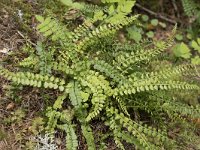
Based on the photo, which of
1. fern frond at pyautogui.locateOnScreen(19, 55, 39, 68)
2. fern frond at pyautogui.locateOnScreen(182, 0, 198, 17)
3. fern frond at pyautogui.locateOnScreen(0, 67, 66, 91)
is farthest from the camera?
fern frond at pyautogui.locateOnScreen(182, 0, 198, 17)

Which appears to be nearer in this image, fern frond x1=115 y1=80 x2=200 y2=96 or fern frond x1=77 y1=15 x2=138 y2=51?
fern frond x1=115 y1=80 x2=200 y2=96

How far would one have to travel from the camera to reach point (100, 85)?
384 cm

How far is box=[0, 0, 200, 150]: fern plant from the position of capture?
374 centimetres

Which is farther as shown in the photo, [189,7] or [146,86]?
[189,7]

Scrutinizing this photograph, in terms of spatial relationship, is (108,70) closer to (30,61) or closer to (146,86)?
(146,86)

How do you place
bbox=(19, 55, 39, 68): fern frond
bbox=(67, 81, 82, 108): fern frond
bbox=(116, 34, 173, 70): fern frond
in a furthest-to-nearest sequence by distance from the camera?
1. bbox=(116, 34, 173, 70): fern frond
2. bbox=(19, 55, 39, 68): fern frond
3. bbox=(67, 81, 82, 108): fern frond

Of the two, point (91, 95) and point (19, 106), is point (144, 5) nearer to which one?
point (91, 95)

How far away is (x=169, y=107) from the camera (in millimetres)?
3971

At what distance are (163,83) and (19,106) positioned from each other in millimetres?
1533

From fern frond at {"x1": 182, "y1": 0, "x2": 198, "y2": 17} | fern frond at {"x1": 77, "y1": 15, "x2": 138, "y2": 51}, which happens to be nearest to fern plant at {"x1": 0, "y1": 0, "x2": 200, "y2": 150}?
fern frond at {"x1": 77, "y1": 15, "x2": 138, "y2": 51}

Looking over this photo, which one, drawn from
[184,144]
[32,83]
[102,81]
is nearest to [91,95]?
[102,81]

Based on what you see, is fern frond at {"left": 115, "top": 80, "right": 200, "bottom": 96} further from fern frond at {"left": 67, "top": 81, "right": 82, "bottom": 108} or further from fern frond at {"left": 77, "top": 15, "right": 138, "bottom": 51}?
fern frond at {"left": 77, "top": 15, "right": 138, "bottom": 51}

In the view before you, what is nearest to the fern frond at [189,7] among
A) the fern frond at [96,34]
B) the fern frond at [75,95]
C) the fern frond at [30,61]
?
the fern frond at [96,34]

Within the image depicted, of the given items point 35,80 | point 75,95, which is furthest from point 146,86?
point 35,80
